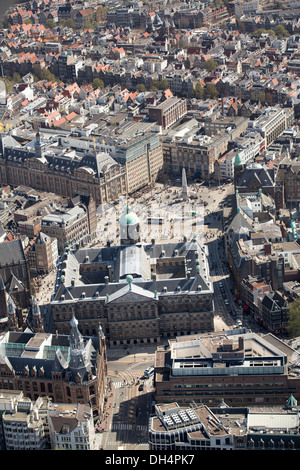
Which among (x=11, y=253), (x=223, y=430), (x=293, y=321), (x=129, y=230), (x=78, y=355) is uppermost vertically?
(x=129, y=230)

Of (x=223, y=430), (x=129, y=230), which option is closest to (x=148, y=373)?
(x=223, y=430)

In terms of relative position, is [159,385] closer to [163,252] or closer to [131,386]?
[131,386]

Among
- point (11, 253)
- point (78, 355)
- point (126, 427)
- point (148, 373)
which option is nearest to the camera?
point (78, 355)

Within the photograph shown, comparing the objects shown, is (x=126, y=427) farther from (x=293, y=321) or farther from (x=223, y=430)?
(x=293, y=321)

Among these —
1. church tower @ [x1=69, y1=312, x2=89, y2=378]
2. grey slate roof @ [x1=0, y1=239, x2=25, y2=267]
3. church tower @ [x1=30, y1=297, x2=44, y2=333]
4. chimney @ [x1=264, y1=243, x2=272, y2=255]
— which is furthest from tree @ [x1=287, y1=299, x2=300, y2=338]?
grey slate roof @ [x1=0, y1=239, x2=25, y2=267]

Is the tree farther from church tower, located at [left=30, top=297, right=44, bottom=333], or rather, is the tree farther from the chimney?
church tower, located at [left=30, top=297, right=44, bottom=333]

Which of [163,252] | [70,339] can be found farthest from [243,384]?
[163,252]

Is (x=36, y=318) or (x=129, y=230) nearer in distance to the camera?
(x=36, y=318)

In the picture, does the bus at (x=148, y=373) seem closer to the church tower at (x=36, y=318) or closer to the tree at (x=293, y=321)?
the church tower at (x=36, y=318)

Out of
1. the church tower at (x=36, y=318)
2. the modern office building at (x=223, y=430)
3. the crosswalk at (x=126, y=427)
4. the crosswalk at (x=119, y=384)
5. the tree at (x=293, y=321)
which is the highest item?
the modern office building at (x=223, y=430)

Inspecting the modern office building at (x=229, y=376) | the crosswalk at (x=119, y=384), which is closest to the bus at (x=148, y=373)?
the crosswalk at (x=119, y=384)

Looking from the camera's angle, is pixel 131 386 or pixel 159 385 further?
pixel 131 386
